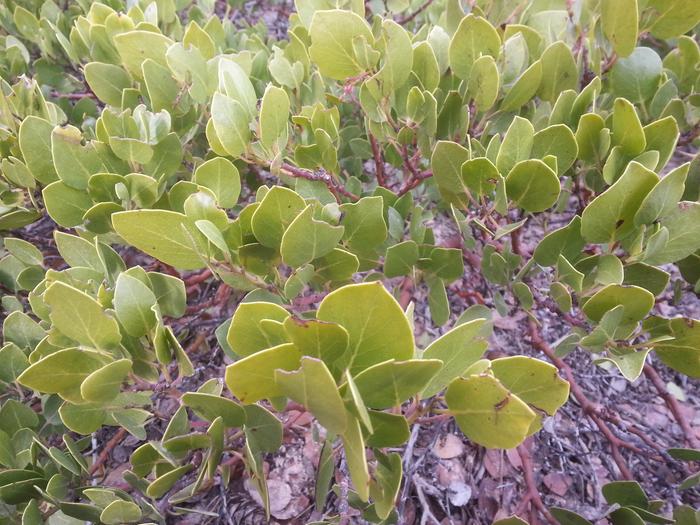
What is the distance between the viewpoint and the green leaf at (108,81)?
3.93ft

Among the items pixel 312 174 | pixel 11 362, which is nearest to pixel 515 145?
pixel 312 174

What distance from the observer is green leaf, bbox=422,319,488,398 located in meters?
0.67

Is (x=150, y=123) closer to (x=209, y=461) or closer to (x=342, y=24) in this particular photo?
(x=342, y=24)

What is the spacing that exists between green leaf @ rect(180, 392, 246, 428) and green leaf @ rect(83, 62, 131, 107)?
0.84 m

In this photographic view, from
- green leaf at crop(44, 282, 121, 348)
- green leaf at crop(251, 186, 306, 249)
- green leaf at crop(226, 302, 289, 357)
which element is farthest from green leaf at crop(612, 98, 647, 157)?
green leaf at crop(44, 282, 121, 348)

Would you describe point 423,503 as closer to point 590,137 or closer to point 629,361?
point 629,361

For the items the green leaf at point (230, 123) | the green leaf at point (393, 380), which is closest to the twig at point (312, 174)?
the green leaf at point (230, 123)

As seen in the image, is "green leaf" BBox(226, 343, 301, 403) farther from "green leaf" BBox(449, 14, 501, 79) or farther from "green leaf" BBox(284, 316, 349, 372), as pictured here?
"green leaf" BBox(449, 14, 501, 79)

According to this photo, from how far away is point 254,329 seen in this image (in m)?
0.67

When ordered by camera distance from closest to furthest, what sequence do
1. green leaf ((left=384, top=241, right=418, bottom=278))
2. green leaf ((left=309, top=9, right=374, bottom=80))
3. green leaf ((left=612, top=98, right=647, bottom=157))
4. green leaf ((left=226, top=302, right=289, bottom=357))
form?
1. green leaf ((left=226, top=302, right=289, bottom=357))
2. green leaf ((left=612, top=98, right=647, bottom=157))
3. green leaf ((left=309, top=9, right=374, bottom=80))
4. green leaf ((left=384, top=241, right=418, bottom=278))

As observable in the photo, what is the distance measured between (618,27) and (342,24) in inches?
21.2

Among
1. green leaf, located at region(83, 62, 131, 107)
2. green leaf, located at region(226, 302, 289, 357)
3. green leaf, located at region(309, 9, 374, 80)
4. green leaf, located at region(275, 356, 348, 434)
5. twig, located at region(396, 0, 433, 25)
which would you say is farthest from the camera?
twig, located at region(396, 0, 433, 25)

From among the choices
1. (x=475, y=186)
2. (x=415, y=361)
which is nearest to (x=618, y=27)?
(x=475, y=186)

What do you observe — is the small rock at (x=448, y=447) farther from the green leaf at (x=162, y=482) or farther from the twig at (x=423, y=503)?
the green leaf at (x=162, y=482)
